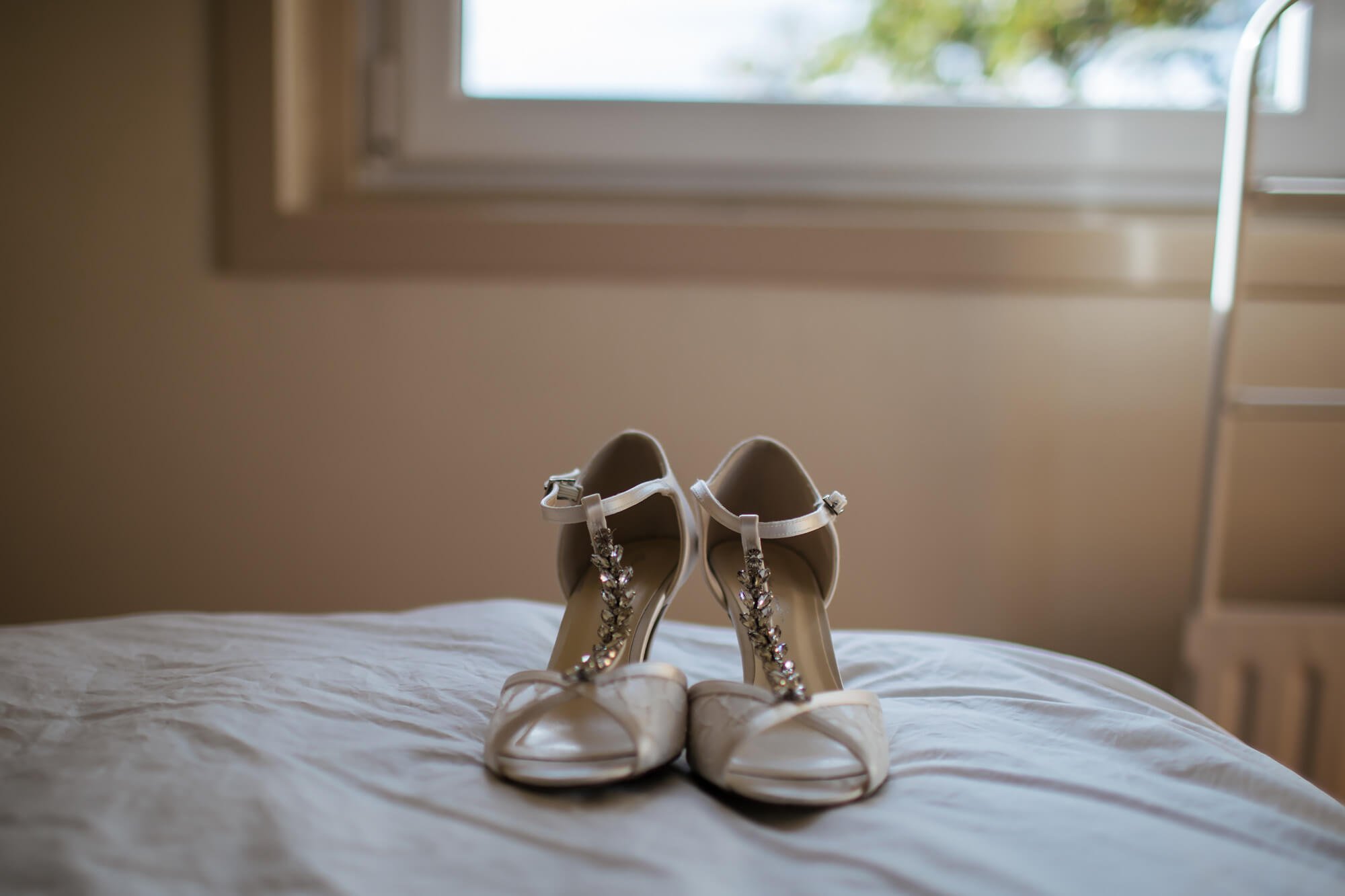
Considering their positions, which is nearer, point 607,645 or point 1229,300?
point 607,645

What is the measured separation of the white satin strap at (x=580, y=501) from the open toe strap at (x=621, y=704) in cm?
16

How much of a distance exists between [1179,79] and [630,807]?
171 centimetres

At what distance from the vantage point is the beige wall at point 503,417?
148 cm

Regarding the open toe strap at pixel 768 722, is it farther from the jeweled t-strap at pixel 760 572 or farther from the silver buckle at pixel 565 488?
the silver buckle at pixel 565 488

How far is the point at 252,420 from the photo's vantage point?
1.51 meters

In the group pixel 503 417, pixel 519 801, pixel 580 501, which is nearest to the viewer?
pixel 519 801

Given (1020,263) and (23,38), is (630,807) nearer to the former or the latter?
(1020,263)

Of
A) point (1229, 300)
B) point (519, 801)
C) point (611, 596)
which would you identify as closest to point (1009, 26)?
point (1229, 300)

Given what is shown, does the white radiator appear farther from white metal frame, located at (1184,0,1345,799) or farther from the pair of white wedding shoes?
the pair of white wedding shoes

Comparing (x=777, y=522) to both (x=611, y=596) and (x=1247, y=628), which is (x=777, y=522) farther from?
(x=1247, y=628)

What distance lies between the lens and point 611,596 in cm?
81

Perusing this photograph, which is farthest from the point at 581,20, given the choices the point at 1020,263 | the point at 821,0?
the point at 1020,263

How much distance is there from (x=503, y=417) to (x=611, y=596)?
77 centimetres

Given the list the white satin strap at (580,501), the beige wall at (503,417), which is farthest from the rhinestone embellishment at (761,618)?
the beige wall at (503,417)
